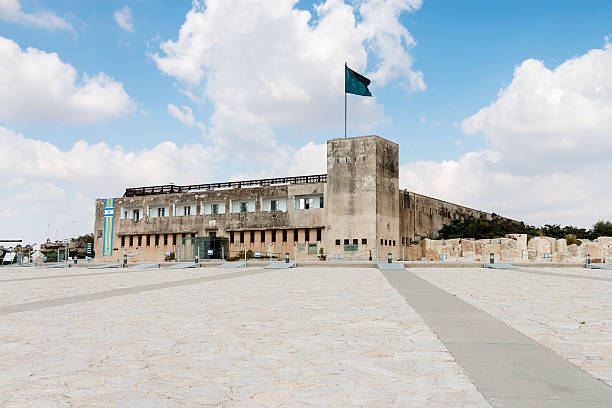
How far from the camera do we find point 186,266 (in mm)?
33688

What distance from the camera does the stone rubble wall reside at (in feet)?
140

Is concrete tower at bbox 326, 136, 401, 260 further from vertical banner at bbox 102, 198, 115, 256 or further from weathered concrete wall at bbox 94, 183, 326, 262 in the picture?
vertical banner at bbox 102, 198, 115, 256

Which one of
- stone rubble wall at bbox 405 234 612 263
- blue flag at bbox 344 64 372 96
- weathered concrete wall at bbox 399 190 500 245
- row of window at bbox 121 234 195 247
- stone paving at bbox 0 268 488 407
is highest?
blue flag at bbox 344 64 372 96

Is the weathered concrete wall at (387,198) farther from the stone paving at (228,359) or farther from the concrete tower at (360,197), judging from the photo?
the stone paving at (228,359)

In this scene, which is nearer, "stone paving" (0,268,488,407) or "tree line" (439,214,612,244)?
"stone paving" (0,268,488,407)

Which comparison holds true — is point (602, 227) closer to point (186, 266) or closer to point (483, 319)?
point (186, 266)

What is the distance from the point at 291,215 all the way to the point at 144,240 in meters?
19.6

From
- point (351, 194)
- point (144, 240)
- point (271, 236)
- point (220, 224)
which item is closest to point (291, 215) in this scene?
point (271, 236)

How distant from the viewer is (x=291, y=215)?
49594 millimetres

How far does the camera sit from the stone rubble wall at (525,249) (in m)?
42.7

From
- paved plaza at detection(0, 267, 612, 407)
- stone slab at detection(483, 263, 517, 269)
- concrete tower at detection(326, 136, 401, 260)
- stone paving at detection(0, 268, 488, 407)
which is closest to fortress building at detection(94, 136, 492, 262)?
concrete tower at detection(326, 136, 401, 260)

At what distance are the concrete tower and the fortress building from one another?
88 mm

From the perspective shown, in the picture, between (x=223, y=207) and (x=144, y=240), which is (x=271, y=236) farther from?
(x=144, y=240)

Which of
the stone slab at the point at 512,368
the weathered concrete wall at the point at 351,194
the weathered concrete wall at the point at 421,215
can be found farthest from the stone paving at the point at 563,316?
the weathered concrete wall at the point at 421,215
